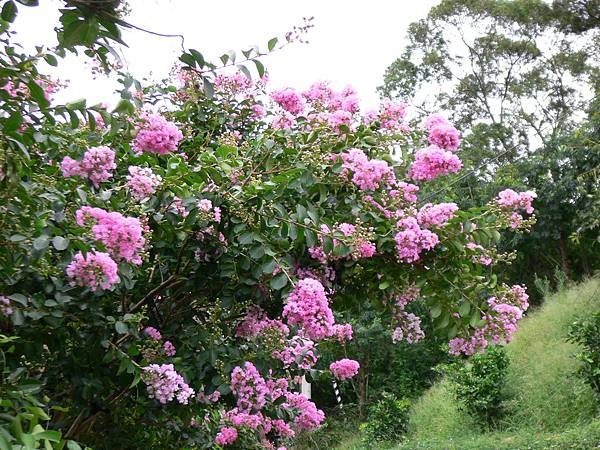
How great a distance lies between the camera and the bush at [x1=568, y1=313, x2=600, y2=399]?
7262 millimetres

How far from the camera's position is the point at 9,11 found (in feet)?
3.66

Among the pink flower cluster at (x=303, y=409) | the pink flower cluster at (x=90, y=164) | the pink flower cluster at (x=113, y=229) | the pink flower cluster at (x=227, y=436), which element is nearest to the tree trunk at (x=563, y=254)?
the pink flower cluster at (x=303, y=409)

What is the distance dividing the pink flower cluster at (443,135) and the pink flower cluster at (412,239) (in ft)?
1.07

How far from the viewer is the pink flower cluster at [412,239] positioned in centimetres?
232

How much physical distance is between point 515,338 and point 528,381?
151 cm

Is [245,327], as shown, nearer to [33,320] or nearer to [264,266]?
[264,266]

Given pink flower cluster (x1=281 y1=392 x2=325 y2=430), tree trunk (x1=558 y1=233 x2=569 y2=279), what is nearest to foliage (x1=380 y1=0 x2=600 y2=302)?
tree trunk (x1=558 y1=233 x2=569 y2=279)

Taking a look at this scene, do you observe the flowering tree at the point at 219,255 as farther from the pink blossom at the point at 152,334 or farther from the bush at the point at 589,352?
the bush at the point at 589,352

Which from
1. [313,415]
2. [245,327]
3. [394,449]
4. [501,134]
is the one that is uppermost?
[501,134]

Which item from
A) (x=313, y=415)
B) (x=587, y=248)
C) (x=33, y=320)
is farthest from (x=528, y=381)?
(x=33, y=320)

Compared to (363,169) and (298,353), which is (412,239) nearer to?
(363,169)

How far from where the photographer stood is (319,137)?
2438mm

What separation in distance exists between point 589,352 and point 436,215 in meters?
5.63

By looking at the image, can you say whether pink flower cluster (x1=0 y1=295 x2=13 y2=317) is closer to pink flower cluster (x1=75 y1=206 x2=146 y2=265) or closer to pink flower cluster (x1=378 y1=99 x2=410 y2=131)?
pink flower cluster (x1=75 y1=206 x2=146 y2=265)
